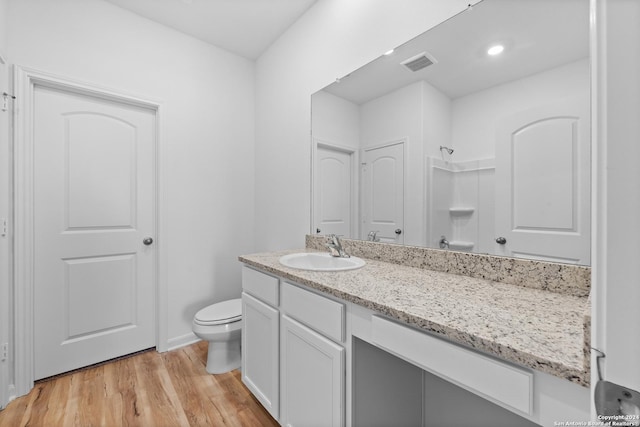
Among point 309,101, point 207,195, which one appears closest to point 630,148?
point 309,101

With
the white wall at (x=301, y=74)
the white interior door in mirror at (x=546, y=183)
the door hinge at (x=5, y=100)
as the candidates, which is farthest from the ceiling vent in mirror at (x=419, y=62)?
the door hinge at (x=5, y=100)

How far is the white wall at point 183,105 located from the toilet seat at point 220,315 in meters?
0.39

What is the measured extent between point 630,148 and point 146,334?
2761 mm

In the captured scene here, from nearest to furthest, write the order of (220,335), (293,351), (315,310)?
(315,310)
(293,351)
(220,335)

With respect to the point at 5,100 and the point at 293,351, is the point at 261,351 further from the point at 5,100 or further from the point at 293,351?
the point at 5,100

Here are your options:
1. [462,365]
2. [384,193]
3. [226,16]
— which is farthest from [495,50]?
[226,16]

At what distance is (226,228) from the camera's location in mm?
2572

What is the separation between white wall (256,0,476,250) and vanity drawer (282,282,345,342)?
0.92 m

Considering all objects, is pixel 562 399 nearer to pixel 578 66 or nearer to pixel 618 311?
pixel 618 311

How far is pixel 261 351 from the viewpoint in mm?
1507

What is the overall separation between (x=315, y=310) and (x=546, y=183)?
1.00 metres

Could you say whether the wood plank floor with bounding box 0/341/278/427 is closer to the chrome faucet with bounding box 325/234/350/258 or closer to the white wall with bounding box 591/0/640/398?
the chrome faucet with bounding box 325/234/350/258

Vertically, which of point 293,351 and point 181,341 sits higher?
point 293,351

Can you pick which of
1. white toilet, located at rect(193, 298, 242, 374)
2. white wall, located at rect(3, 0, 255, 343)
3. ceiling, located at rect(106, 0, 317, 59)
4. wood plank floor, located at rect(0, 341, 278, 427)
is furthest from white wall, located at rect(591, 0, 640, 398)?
white wall, located at rect(3, 0, 255, 343)
